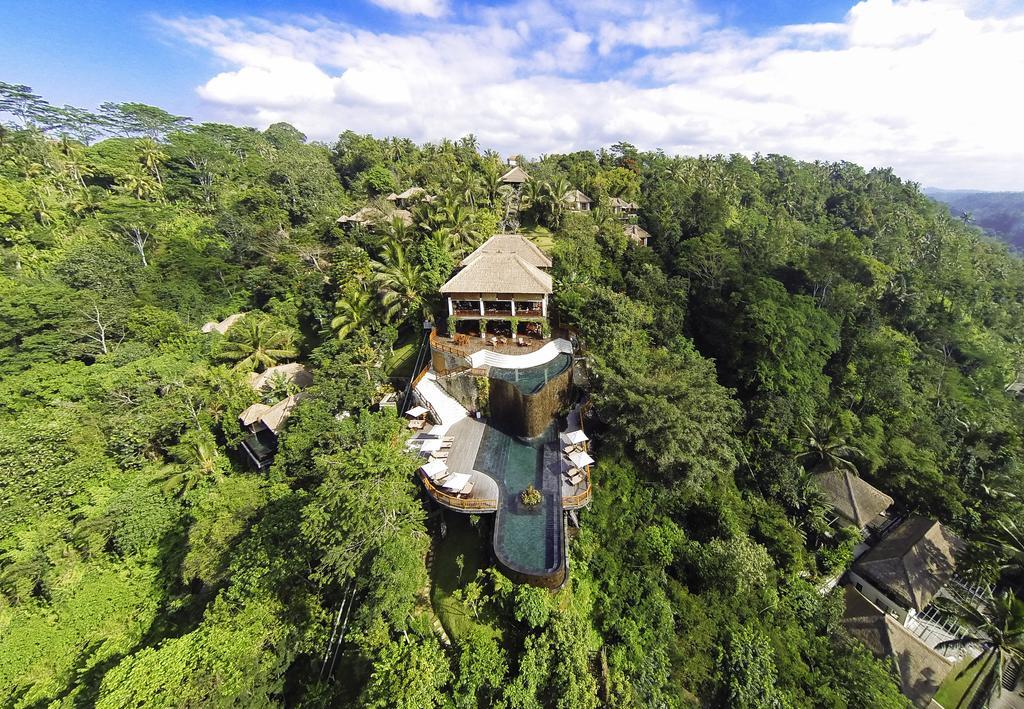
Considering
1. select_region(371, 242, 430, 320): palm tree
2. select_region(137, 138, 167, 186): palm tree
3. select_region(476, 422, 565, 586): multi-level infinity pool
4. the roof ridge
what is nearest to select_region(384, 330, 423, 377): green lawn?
select_region(371, 242, 430, 320): palm tree

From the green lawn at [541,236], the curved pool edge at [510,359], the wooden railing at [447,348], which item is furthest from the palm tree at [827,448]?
the green lawn at [541,236]

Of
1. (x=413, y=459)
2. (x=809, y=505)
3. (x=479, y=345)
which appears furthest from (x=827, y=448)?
(x=413, y=459)

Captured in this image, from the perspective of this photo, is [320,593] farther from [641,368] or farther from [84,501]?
[641,368]

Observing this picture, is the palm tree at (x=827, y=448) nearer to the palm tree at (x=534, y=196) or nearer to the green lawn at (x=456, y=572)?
the green lawn at (x=456, y=572)

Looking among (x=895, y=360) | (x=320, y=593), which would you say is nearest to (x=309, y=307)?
(x=320, y=593)

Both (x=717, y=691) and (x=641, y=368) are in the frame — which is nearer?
(x=717, y=691)

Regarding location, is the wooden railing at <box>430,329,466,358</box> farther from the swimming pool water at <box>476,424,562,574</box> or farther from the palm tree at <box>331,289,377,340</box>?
the palm tree at <box>331,289,377,340</box>

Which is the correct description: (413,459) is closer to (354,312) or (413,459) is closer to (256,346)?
(354,312)
